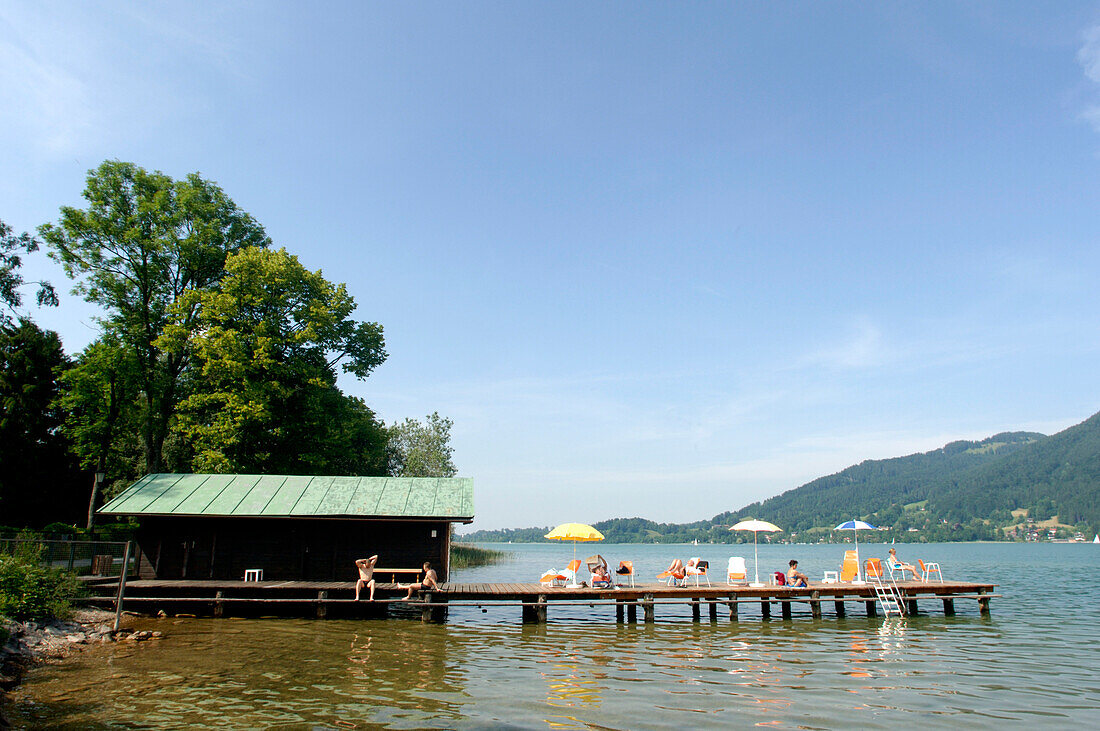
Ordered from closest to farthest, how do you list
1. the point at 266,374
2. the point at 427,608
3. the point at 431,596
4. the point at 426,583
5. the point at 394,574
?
the point at 426,583 → the point at 427,608 → the point at 431,596 → the point at 394,574 → the point at 266,374

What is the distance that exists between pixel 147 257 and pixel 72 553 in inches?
708

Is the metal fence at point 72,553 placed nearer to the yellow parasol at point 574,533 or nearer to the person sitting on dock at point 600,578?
the yellow parasol at point 574,533

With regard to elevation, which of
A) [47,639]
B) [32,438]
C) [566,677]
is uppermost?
[32,438]

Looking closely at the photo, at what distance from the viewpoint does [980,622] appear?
22281 millimetres

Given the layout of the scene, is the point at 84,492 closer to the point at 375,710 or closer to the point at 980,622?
the point at 375,710

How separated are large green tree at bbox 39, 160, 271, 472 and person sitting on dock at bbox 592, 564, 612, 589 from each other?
23.2m

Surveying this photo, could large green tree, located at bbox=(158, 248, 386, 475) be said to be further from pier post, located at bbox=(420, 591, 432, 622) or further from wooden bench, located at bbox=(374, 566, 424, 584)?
pier post, located at bbox=(420, 591, 432, 622)

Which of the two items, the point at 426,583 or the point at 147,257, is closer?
the point at 426,583

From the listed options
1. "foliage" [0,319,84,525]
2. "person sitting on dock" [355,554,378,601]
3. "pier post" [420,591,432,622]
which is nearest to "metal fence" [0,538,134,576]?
"person sitting on dock" [355,554,378,601]

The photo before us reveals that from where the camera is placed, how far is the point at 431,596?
20.5 metres

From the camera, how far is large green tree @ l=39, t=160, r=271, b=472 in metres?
32.1

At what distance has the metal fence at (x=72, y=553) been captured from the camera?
58.3 ft

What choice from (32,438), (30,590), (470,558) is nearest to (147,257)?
(32,438)

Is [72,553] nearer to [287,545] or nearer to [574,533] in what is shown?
[287,545]
